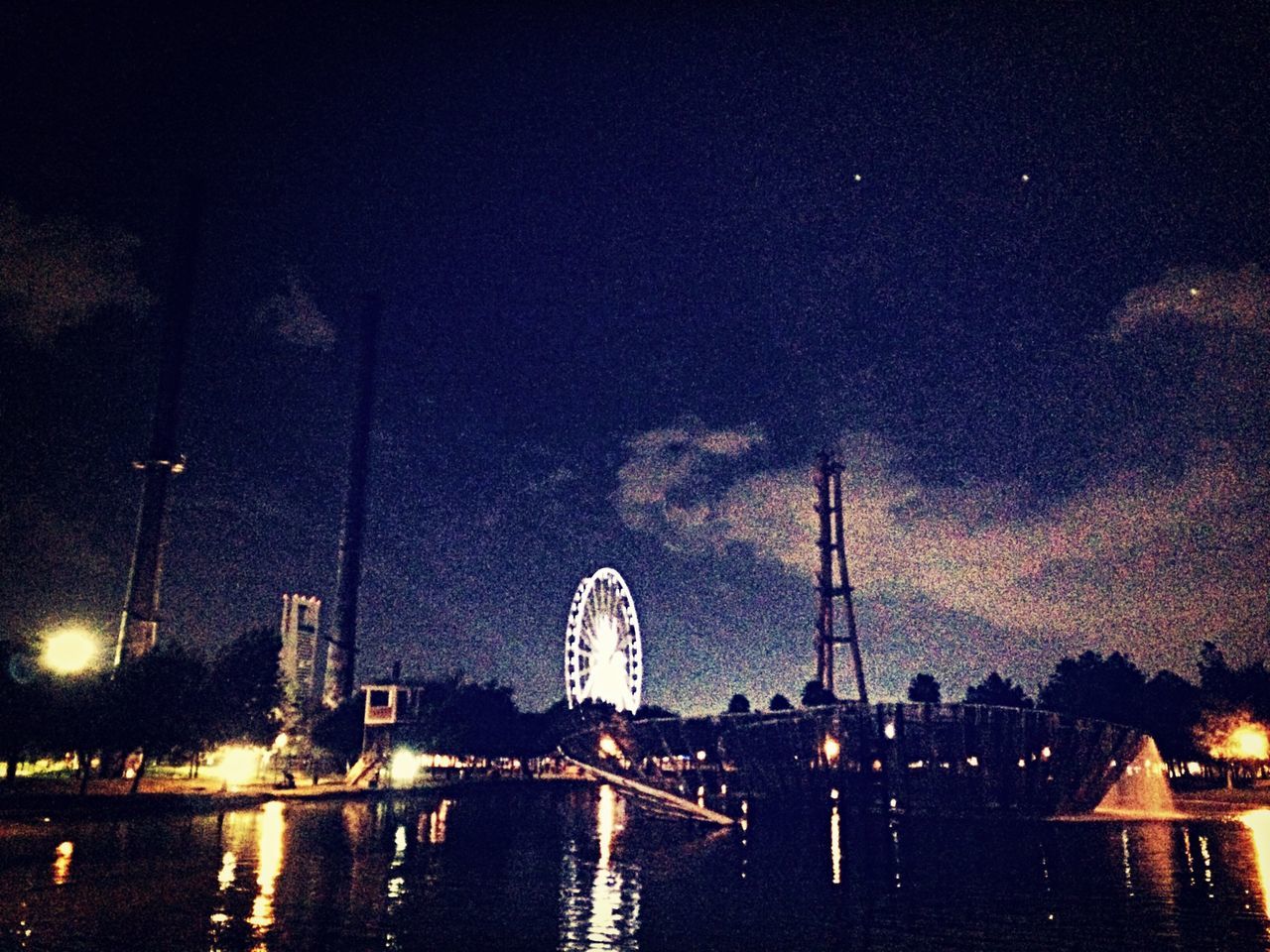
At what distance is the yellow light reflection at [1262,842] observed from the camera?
3253cm

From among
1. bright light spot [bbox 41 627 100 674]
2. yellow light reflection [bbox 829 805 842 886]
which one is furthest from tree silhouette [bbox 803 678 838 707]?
bright light spot [bbox 41 627 100 674]

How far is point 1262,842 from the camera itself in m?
47.0

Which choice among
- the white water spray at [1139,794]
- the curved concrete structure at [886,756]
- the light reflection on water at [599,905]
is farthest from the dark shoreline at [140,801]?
the white water spray at [1139,794]

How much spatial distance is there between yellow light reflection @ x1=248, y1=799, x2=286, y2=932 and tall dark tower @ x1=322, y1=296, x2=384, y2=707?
55.4 metres

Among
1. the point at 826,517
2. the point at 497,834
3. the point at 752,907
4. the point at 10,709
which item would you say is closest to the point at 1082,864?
the point at 752,907

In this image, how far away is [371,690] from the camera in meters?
98.6

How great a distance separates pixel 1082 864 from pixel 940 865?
647cm

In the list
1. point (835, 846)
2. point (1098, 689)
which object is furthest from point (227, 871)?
point (1098, 689)

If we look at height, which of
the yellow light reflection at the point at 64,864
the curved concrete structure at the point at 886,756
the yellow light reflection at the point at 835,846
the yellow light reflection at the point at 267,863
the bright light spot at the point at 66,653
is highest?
the bright light spot at the point at 66,653

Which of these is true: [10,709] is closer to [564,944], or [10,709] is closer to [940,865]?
[564,944]

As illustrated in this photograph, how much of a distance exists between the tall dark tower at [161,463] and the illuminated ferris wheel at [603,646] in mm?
43582

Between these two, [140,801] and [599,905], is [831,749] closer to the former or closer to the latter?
[599,905]

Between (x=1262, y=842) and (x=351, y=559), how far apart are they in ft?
332

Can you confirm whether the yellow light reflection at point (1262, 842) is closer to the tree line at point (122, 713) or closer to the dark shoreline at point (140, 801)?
the dark shoreline at point (140, 801)
